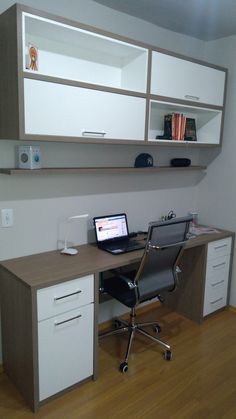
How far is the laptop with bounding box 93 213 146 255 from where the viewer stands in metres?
2.47

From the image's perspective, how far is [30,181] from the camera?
Answer: 2207mm

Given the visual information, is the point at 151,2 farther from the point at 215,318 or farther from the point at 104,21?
the point at 215,318

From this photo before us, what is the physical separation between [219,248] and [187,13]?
1943 millimetres

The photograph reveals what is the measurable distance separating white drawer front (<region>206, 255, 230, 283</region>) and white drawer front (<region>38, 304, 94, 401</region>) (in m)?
1.29

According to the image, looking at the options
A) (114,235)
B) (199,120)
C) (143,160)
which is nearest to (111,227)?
(114,235)

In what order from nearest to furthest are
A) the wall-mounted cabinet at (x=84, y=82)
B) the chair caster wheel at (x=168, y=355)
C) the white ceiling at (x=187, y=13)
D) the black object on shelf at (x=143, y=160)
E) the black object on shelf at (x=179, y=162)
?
the wall-mounted cabinet at (x=84, y=82), the white ceiling at (x=187, y=13), the chair caster wheel at (x=168, y=355), the black object on shelf at (x=143, y=160), the black object on shelf at (x=179, y=162)

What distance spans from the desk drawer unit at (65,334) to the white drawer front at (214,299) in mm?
1288

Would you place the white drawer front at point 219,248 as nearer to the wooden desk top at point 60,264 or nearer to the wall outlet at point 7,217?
the wooden desk top at point 60,264

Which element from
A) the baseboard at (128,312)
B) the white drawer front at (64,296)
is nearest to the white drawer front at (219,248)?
the baseboard at (128,312)

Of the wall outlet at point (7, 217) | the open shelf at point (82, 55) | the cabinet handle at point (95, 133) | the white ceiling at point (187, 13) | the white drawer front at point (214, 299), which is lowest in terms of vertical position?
the white drawer front at point (214, 299)

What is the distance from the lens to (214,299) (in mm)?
3047

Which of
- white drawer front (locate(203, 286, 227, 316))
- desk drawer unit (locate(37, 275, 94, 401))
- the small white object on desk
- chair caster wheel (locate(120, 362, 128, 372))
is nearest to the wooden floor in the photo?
chair caster wheel (locate(120, 362, 128, 372))

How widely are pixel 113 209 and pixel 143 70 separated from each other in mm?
1089

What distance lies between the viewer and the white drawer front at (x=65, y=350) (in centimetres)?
189
